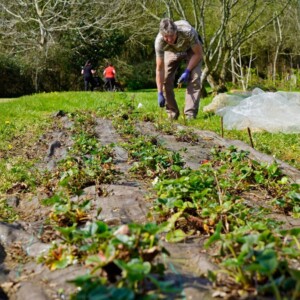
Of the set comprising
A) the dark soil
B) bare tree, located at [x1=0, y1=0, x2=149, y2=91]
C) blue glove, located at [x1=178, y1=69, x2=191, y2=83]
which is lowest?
the dark soil

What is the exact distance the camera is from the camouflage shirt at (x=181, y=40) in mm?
6621

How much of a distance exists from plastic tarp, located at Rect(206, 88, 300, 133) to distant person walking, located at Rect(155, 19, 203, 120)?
29.1 inches

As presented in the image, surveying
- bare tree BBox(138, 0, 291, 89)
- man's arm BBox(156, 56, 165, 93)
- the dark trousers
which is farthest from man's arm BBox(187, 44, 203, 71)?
the dark trousers

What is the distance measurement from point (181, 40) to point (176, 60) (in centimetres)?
46

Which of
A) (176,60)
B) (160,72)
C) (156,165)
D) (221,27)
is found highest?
(221,27)

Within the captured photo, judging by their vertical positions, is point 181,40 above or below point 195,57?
above

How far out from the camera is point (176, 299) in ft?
5.12

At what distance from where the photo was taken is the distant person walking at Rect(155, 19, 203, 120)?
6586mm

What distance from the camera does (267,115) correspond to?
6.43 meters

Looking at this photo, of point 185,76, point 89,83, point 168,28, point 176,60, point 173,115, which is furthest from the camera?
point 89,83

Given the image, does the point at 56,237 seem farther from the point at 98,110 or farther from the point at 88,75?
the point at 88,75

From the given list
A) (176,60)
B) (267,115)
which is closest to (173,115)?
(176,60)

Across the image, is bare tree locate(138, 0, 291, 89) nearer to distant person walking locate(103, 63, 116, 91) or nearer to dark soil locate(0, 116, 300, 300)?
distant person walking locate(103, 63, 116, 91)

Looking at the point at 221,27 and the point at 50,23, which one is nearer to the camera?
the point at 221,27
